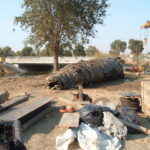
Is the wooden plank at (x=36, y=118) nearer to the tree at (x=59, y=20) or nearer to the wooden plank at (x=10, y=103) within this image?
the wooden plank at (x=10, y=103)

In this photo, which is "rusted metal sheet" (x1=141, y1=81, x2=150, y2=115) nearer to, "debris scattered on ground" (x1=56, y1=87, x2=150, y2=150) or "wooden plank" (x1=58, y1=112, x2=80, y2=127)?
"debris scattered on ground" (x1=56, y1=87, x2=150, y2=150)

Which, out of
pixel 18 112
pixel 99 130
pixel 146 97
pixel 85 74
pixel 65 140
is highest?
pixel 85 74

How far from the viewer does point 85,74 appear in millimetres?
13453

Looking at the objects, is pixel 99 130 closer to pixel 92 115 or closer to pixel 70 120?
pixel 92 115

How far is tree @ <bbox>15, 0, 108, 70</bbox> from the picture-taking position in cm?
1853

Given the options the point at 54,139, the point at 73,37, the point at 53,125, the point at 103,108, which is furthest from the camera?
the point at 73,37

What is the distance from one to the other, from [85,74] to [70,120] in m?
7.77

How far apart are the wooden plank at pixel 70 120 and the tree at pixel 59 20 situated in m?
13.2

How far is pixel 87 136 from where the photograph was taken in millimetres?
5441

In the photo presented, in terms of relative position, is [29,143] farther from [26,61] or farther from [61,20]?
[26,61]

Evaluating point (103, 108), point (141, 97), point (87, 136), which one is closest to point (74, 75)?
point (141, 97)

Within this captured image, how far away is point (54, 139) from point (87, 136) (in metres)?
0.86

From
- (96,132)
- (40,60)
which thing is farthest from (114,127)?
(40,60)

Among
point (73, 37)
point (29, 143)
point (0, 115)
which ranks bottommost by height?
point (29, 143)
